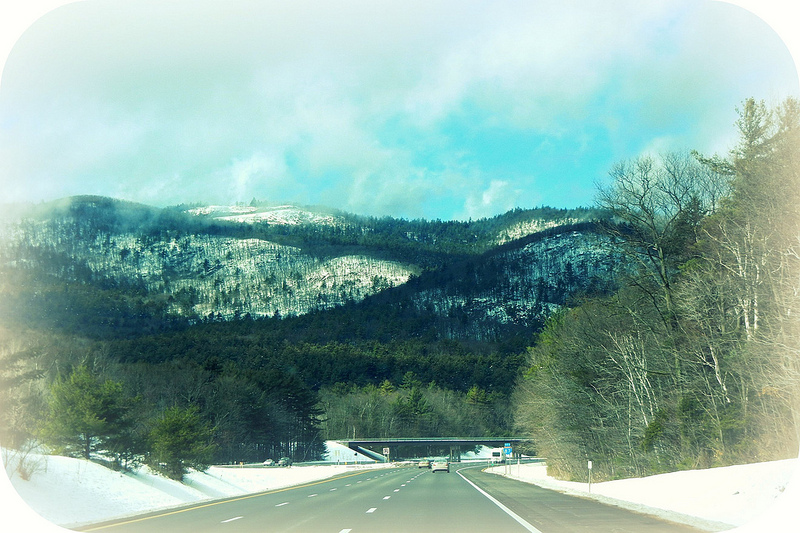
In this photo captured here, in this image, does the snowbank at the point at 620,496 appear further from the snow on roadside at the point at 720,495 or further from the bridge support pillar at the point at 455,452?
the bridge support pillar at the point at 455,452

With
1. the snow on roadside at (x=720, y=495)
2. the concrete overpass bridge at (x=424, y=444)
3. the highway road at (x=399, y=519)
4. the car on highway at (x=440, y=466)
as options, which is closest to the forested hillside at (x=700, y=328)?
the snow on roadside at (x=720, y=495)

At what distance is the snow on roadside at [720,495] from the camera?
14.6 m

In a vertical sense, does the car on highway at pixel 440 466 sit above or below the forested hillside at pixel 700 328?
below

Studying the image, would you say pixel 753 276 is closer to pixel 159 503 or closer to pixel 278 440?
pixel 159 503

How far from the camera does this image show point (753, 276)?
30.6 meters

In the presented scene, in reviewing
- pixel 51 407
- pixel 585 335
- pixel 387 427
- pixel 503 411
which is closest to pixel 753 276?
pixel 585 335

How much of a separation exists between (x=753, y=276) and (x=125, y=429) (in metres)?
29.5

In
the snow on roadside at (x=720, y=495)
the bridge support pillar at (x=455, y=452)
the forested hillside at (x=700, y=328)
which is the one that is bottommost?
the bridge support pillar at (x=455, y=452)

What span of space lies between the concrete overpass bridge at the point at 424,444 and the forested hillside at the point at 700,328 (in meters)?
105

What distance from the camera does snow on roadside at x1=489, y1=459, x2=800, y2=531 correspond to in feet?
47.8

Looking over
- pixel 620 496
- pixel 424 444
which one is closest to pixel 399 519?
pixel 620 496

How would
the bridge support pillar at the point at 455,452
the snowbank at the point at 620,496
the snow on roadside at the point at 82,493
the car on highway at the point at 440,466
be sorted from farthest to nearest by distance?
1. the bridge support pillar at the point at 455,452
2. the car on highway at the point at 440,466
3. the snow on roadside at the point at 82,493
4. the snowbank at the point at 620,496

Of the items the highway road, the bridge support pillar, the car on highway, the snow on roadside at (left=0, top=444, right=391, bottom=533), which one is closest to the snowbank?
the snow on roadside at (left=0, top=444, right=391, bottom=533)

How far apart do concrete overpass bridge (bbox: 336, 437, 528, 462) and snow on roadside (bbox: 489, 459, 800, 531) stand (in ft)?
421
